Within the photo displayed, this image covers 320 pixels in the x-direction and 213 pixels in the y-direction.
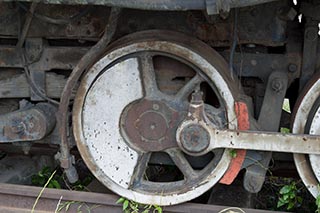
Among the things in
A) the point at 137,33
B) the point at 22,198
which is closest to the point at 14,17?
the point at 137,33

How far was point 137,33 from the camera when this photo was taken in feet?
8.14

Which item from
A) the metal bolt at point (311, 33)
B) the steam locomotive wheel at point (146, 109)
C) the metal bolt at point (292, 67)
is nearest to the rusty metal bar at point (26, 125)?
the steam locomotive wheel at point (146, 109)

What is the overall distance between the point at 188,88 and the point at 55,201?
98 centimetres

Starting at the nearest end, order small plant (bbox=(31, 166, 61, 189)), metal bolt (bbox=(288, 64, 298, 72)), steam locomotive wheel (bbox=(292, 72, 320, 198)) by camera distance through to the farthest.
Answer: steam locomotive wheel (bbox=(292, 72, 320, 198)), metal bolt (bbox=(288, 64, 298, 72)), small plant (bbox=(31, 166, 61, 189))

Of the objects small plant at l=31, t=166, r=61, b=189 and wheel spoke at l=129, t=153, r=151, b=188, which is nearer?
wheel spoke at l=129, t=153, r=151, b=188

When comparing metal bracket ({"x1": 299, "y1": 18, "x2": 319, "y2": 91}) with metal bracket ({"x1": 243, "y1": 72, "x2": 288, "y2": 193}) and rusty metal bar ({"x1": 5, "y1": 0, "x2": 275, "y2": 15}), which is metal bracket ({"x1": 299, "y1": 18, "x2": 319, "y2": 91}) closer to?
metal bracket ({"x1": 243, "y1": 72, "x2": 288, "y2": 193})

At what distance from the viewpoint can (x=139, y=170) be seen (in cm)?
260

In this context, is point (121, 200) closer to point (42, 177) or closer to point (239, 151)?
point (239, 151)

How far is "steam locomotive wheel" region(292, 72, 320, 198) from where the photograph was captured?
7.74 feet

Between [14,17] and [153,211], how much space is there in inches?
52.0

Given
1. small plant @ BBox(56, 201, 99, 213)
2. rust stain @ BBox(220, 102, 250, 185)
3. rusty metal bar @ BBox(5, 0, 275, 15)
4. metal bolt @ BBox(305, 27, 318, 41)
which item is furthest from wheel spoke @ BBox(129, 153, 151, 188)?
metal bolt @ BBox(305, 27, 318, 41)

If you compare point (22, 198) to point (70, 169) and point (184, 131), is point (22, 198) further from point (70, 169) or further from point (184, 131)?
point (184, 131)

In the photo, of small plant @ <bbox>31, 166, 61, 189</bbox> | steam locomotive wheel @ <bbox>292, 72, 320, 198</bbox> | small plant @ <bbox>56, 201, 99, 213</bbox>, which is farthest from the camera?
small plant @ <bbox>31, 166, 61, 189</bbox>

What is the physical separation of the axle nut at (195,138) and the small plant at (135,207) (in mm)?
402
